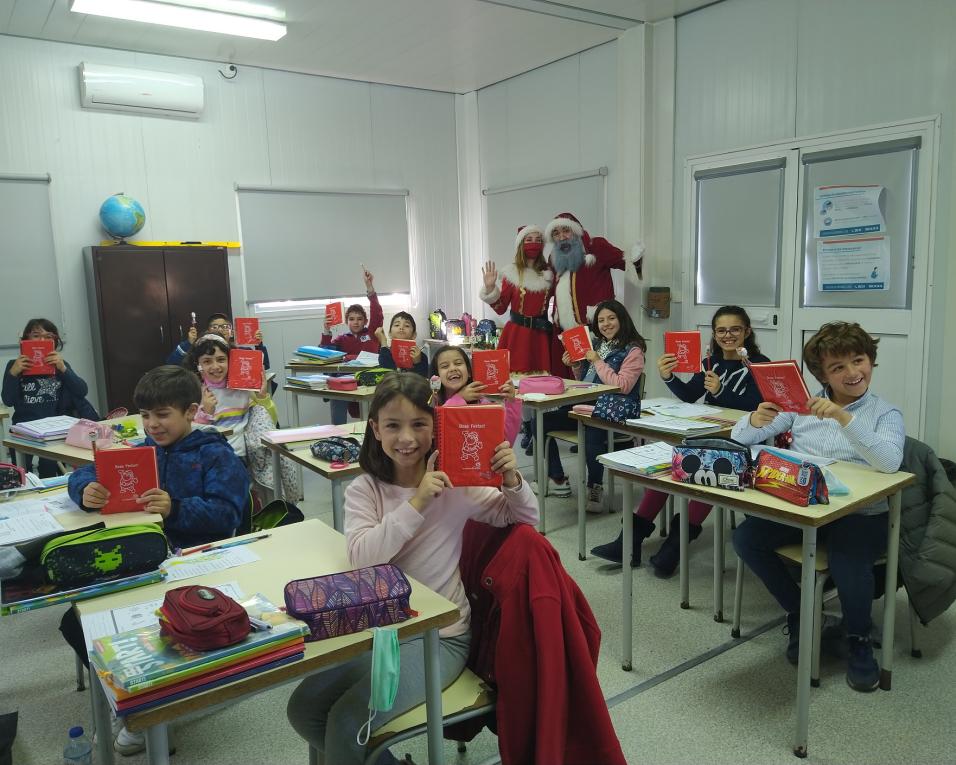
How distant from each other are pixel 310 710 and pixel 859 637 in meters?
1.88

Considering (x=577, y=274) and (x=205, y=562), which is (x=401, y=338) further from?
(x=205, y=562)

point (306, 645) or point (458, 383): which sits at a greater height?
point (458, 383)

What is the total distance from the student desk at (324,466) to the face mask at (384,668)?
1.22 meters

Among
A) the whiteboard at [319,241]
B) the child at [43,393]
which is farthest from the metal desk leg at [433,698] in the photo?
the whiteboard at [319,241]

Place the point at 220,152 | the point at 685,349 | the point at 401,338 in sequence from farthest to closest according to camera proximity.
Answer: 1. the point at 220,152
2. the point at 401,338
3. the point at 685,349

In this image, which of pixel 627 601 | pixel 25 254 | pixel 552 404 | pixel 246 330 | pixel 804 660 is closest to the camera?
pixel 804 660

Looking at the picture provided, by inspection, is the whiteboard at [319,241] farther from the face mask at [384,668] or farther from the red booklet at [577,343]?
the face mask at [384,668]

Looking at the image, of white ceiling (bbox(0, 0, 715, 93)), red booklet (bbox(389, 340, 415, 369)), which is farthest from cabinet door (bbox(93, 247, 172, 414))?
red booklet (bbox(389, 340, 415, 369))

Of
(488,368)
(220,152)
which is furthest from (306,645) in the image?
(220,152)

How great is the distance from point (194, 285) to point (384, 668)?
213 inches

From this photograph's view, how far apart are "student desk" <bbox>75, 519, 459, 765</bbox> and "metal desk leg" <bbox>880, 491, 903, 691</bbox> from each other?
1651 millimetres

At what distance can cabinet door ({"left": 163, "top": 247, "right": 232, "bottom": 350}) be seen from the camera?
19.7 ft

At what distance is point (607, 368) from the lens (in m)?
4.34

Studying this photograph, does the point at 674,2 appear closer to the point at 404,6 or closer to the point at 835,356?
the point at 404,6
